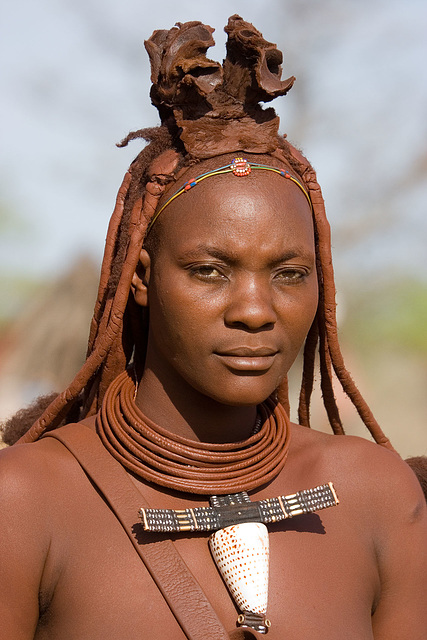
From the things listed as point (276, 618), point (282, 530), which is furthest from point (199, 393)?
point (276, 618)

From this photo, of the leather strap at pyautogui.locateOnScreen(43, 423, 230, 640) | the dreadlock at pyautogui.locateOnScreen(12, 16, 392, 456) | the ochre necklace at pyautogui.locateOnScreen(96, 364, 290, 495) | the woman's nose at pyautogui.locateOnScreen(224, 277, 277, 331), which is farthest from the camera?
the dreadlock at pyautogui.locateOnScreen(12, 16, 392, 456)

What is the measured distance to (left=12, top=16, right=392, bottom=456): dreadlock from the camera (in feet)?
8.75

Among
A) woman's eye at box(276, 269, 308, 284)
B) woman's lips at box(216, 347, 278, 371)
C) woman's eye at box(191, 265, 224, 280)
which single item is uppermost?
woman's eye at box(276, 269, 308, 284)

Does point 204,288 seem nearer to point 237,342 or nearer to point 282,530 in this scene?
point 237,342

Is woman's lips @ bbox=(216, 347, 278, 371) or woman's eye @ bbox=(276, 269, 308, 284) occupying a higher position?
woman's eye @ bbox=(276, 269, 308, 284)

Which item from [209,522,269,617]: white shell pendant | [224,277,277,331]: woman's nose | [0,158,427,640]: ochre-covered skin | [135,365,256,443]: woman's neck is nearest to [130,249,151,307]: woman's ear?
[0,158,427,640]: ochre-covered skin

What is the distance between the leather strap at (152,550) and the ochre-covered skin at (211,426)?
26 mm

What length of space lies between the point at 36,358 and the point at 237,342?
4316 mm

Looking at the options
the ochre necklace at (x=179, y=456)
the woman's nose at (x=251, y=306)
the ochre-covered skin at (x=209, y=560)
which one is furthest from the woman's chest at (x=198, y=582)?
the woman's nose at (x=251, y=306)

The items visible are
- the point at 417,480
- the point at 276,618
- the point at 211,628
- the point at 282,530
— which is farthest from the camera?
the point at 417,480

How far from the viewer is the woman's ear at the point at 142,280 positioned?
8.90ft

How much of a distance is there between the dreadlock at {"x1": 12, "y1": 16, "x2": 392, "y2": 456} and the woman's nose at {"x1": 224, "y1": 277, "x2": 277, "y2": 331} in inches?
15.9

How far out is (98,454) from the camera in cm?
257

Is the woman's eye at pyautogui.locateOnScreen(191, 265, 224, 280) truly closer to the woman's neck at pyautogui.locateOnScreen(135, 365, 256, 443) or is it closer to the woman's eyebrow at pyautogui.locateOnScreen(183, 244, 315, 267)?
the woman's eyebrow at pyautogui.locateOnScreen(183, 244, 315, 267)
